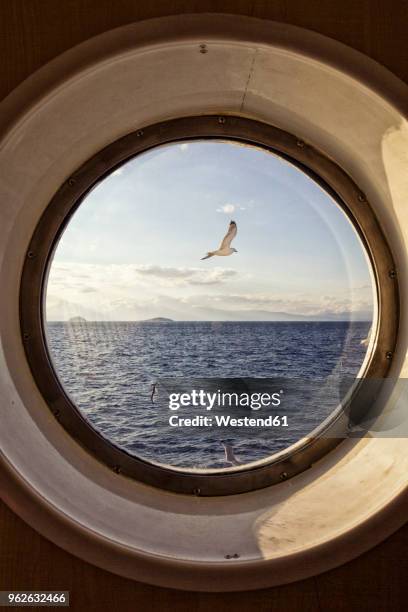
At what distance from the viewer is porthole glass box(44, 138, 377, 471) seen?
26.6 m

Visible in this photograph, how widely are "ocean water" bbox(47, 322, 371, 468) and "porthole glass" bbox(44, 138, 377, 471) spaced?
89 mm

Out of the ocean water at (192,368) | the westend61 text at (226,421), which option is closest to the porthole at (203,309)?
the ocean water at (192,368)

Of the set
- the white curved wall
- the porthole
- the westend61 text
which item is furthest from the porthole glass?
the white curved wall

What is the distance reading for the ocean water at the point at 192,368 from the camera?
2286cm

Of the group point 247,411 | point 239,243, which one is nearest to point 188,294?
point 239,243

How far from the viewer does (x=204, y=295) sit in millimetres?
30094

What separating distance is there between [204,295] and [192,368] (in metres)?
3.57

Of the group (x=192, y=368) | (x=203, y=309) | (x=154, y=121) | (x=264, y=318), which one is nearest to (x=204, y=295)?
(x=203, y=309)

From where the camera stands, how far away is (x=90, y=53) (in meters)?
1.24

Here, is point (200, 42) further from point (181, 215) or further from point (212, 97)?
point (181, 215)

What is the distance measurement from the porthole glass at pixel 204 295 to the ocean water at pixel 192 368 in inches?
3.5

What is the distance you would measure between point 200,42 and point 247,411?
24372 millimetres

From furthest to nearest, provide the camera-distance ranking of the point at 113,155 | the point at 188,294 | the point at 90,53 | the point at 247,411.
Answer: the point at 188,294
the point at 247,411
the point at 113,155
the point at 90,53

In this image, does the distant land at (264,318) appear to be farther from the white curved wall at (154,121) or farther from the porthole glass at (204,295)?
the white curved wall at (154,121)
